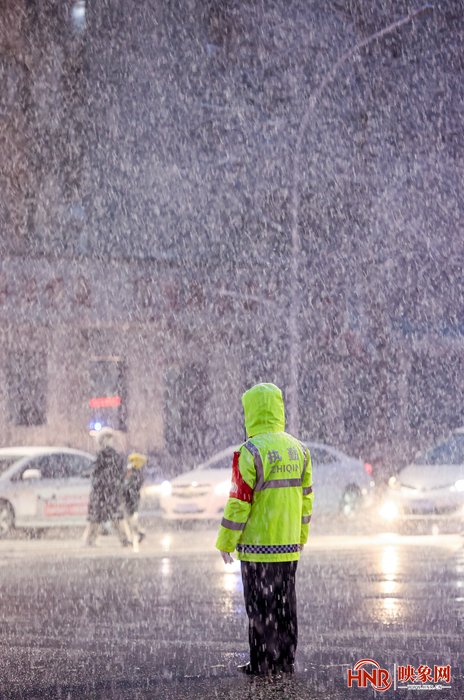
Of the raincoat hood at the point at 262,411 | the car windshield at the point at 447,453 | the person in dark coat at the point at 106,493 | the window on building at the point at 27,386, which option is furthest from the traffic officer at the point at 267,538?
the window on building at the point at 27,386

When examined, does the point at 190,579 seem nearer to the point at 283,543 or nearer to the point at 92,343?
the point at 283,543

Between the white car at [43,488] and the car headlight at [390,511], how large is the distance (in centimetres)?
494

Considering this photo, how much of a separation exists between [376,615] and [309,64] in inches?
1256

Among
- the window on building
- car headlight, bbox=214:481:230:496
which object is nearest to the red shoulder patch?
car headlight, bbox=214:481:230:496

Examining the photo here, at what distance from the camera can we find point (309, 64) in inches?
1603

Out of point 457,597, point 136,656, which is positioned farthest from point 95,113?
point 136,656

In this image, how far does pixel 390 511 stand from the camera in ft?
69.8

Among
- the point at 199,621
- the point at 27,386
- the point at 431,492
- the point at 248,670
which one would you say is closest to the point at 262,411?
the point at 248,670

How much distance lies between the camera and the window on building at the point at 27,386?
32875 mm

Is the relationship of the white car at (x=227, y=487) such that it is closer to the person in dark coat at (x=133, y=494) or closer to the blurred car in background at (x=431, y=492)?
the blurred car in background at (x=431, y=492)

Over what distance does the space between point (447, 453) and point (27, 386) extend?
14.3 meters

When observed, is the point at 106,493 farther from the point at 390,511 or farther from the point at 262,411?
the point at 262,411

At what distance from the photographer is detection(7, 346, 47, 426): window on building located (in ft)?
108

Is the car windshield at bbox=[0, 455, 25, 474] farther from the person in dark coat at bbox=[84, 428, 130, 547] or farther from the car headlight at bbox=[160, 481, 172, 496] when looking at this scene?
the person in dark coat at bbox=[84, 428, 130, 547]
